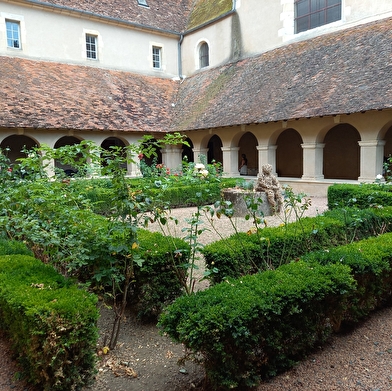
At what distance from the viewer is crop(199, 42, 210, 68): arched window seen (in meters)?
17.6

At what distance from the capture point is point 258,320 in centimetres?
240

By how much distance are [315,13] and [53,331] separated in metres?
14.5

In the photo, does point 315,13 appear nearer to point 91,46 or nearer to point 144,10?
point 144,10

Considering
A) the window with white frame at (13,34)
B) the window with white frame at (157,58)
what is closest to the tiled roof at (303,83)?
the window with white frame at (157,58)

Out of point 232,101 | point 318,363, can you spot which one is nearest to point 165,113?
point 232,101

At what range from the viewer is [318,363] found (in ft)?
9.32

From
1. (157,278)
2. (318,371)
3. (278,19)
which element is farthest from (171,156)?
(318,371)

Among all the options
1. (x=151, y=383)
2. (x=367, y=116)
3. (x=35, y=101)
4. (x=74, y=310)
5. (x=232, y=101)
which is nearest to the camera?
(x=74, y=310)

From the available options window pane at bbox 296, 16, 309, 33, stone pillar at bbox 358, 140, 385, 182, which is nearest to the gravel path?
stone pillar at bbox 358, 140, 385, 182

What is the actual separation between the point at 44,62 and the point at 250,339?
15121 mm

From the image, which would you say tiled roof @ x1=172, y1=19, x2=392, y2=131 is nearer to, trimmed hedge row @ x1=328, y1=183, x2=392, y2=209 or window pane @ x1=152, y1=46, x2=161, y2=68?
trimmed hedge row @ x1=328, y1=183, x2=392, y2=209

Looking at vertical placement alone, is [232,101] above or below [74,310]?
above

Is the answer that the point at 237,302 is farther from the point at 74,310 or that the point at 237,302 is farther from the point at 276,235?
the point at 276,235

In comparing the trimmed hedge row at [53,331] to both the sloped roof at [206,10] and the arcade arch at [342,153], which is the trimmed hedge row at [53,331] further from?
the sloped roof at [206,10]
